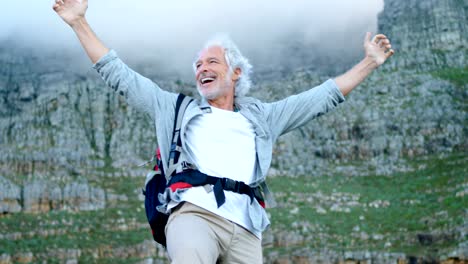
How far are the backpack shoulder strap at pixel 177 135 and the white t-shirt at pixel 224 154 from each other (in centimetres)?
6

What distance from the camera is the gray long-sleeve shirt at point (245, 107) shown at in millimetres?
4801

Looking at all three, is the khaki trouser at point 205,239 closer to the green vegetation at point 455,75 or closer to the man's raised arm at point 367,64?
the man's raised arm at point 367,64

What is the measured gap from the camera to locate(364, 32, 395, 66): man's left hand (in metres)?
5.34

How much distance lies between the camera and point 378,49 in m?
5.38

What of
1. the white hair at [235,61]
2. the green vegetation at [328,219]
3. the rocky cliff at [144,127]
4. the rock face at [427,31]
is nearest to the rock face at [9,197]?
the rocky cliff at [144,127]

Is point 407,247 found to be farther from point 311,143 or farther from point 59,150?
point 59,150

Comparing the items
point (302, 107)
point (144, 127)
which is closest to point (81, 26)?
point (302, 107)

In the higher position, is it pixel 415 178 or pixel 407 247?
pixel 415 178

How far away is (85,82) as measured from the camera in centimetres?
4909

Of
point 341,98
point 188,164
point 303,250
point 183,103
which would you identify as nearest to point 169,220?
point 188,164

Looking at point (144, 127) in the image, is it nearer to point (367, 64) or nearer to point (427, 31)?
point (427, 31)

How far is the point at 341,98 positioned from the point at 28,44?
46.5 metres

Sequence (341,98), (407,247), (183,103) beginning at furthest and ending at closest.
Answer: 1. (407,247)
2. (341,98)
3. (183,103)

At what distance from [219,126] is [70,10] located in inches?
47.7
